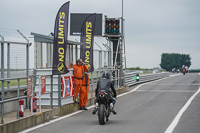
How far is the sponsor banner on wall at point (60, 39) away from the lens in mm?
13383

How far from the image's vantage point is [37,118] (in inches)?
458

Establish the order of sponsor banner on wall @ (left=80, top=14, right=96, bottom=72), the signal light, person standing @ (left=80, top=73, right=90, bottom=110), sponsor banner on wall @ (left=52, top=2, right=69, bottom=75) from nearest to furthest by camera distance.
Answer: sponsor banner on wall @ (left=52, top=2, right=69, bottom=75) < person standing @ (left=80, top=73, right=90, bottom=110) < sponsor banner on wall @ (left=80, top=14, right=96, bottom=72) < the signal light

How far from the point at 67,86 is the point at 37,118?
324 cm

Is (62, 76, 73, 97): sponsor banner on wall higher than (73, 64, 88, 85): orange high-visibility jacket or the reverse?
the reverse

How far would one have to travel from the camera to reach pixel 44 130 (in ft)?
34.6

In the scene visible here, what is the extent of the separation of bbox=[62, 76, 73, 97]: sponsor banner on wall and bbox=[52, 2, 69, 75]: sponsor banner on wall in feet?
2.04

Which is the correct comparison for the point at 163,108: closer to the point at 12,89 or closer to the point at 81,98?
the point at 81,98

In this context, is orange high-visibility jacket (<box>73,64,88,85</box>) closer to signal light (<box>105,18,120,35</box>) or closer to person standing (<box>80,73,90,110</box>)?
person standing (<box>80,73,90,110</box>)

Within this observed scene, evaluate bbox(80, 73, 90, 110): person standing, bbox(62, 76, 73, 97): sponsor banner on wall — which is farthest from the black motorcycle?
bbox(80, 73, 90, 110): person standing

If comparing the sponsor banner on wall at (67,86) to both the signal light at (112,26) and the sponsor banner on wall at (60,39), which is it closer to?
the sponsor banner on wall at (60,39)

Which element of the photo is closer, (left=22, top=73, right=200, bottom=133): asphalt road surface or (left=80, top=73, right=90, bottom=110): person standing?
(left=22, top=73, right=200, bottom=133): asphalt road surface

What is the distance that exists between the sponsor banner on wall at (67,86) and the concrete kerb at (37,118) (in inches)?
16.0

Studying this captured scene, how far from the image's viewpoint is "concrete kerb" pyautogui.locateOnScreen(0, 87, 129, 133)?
983 centimetres

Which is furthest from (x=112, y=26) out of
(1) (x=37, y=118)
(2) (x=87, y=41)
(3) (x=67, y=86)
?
(1) (x=37, y=118)
